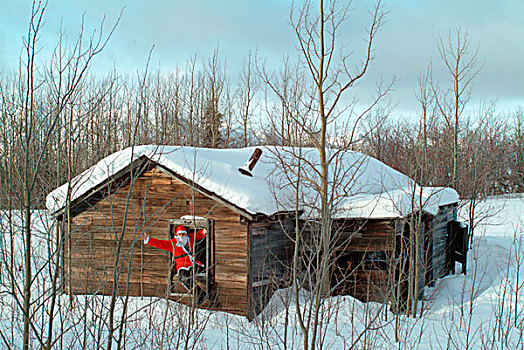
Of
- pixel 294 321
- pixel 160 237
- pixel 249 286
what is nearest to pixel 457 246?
pixel 249 286

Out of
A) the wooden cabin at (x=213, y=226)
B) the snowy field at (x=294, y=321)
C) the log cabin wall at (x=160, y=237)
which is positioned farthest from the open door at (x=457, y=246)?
the log cabin wall at (x=160, y=237)

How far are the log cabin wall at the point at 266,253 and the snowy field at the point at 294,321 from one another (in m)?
0.37

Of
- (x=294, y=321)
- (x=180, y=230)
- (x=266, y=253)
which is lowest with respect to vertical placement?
(x=294, y=321)

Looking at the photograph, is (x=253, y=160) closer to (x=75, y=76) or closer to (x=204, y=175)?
(x=204, y=175)

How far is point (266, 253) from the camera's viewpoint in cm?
952

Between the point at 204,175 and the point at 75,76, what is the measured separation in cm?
565

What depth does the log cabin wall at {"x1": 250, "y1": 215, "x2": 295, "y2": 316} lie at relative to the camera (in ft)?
30.1

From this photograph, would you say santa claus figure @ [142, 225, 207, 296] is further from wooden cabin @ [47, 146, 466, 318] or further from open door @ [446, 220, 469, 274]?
open door @ [446, 220, 469, 274]

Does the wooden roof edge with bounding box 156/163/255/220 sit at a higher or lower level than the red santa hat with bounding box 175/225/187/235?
higher

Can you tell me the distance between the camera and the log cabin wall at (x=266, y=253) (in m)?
9.16

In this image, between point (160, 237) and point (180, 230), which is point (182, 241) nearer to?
point (180, 230)

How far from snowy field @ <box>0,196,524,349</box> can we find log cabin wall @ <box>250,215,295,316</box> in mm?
374

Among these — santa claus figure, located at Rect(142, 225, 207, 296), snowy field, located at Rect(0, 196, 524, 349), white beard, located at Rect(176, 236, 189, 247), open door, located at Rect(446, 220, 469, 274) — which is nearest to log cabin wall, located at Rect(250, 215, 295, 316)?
snowy field, located at Rect(0, 196, 524, 349)

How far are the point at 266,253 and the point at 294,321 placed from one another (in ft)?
7.68
